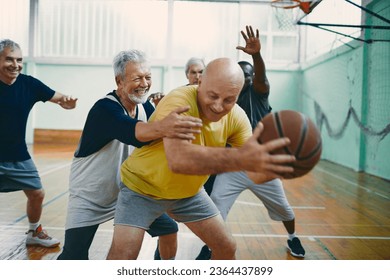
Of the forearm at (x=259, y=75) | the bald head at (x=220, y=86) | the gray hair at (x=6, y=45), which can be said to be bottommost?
the bald head at (x=220, y=86)

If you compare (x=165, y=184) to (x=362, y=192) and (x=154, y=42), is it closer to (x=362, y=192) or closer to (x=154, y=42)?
(x=362, y=192)

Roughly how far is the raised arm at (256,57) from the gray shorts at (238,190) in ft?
2.17

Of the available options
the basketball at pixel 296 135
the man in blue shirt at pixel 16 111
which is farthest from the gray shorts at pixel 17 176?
the basketball at pixel 296 135

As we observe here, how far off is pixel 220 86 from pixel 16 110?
192 centimetres

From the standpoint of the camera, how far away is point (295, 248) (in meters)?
3.23

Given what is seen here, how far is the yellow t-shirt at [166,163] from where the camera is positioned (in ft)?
6.31

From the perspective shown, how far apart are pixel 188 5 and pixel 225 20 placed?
1164mm

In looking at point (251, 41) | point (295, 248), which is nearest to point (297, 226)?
point (295, 248)

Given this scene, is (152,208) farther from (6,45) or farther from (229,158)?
(6,45)

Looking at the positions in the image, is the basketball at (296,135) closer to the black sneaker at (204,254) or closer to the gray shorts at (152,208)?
the gray shorts at (152,208)

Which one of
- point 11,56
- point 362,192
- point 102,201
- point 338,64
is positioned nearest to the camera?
point 102,201

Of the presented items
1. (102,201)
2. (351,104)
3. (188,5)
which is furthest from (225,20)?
(102,201)

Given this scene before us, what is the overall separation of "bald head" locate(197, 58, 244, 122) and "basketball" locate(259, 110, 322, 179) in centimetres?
24

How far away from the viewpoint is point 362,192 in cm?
590
